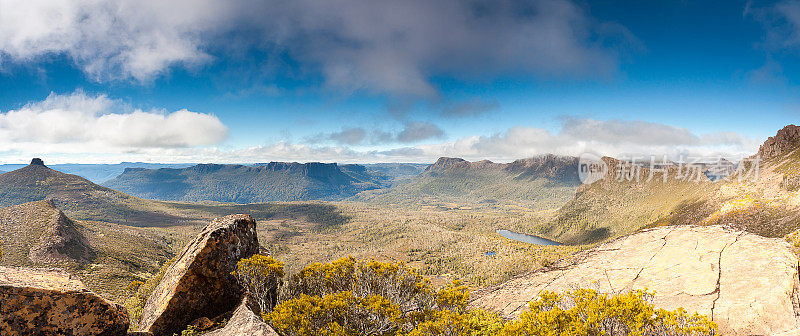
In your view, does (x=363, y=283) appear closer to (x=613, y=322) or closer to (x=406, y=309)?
(x=406, y=309)

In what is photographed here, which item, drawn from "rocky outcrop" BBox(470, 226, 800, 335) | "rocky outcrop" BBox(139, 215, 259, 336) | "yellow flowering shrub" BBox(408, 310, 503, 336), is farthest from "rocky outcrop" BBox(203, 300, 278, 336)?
"rocky outcrop" BBox(470, 226, 800, 335)

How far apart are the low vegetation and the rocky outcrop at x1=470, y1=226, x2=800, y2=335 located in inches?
125

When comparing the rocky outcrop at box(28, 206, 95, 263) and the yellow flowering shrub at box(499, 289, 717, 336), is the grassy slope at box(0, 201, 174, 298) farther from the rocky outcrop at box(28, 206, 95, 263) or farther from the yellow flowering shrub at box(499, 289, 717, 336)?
the yellow flowering shrub at box(499, 289, 717, 336)

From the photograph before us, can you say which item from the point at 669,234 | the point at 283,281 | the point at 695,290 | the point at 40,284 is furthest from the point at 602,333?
the point at 669,234

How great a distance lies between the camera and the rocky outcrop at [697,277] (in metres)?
15.4

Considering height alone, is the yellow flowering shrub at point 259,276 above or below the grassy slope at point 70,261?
above

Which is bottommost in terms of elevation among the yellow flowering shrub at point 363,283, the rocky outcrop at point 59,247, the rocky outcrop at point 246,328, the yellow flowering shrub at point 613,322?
the rocky outcrop at point 59,247

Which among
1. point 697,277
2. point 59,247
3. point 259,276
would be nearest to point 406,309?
point 259,276

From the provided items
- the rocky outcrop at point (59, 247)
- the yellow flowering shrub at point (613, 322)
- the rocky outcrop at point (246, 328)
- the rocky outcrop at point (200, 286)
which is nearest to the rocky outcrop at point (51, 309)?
the rocky outcrop at point (200, 286)

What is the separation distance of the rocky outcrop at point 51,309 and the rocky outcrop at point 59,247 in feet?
466

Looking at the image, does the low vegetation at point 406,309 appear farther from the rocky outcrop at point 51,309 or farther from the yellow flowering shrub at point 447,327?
the rocky outcrop at point 51,309

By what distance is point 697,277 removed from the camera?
20.5 meters

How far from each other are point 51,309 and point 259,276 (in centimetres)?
885

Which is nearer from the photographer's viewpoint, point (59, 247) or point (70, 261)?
point (70, 261)
